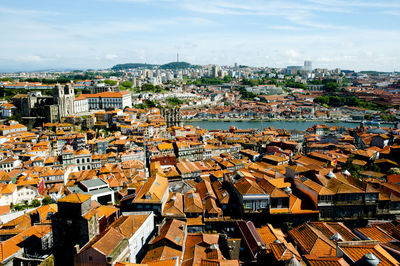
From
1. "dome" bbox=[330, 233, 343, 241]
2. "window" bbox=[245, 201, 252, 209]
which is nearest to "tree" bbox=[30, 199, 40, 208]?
"window" bbox=[245, 201, 252, 209]

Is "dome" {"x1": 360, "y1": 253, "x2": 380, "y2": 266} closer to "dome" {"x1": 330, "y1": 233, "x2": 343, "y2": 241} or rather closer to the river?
"dome" {"x1": 330, "y1": 233, "x2": 343, "y2": 241}

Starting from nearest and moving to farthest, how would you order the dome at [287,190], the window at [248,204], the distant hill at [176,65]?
the window at [248,204], the dome at [287,190], the distant hill at [176,65]

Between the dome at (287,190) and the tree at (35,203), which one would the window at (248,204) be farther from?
the tree at (35,203)

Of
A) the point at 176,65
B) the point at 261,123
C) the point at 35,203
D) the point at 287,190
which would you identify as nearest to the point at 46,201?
the point at 35,203

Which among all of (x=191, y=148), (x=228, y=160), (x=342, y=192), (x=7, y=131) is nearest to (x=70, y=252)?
(x=342, y=192)

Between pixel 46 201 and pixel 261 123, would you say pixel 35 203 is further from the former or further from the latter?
A: pixel 261 123

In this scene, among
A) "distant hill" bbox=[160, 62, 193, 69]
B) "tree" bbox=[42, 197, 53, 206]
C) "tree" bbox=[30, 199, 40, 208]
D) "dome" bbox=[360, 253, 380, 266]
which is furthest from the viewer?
"distant hill" bbox=[160, 62, 193, 69]

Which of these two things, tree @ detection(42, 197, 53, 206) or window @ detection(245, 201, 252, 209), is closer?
window @ detection(245, 201, 252, 209)

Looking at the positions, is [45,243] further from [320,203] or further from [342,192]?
[342,192]

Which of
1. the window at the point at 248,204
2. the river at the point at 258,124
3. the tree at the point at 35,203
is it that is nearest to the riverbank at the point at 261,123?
the river at the point at 258,124

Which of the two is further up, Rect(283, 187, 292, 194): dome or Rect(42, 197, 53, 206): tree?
Rect(283, 187, 292, 194): dome

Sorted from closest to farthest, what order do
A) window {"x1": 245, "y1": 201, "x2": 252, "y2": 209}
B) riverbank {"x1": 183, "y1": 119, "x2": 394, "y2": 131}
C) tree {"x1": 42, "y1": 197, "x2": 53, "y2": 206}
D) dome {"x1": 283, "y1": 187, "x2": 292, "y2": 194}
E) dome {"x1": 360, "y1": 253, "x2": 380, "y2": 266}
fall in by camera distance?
dome {"x1": 360, "y1": 253, "x2": 380, "y2": 266}, window {"x1": 245, "y1": 201, "x2": 252, "y2": 209}, dome {"x1": 283, "y1": 187, "x2": 292, "y2": 194}, tree {"x1": 42, "y1": 197, "x2": 53, "y2": 206}, riverbank {"x1": 183, "y1": 119, "x2": 394, "y2": 131}
